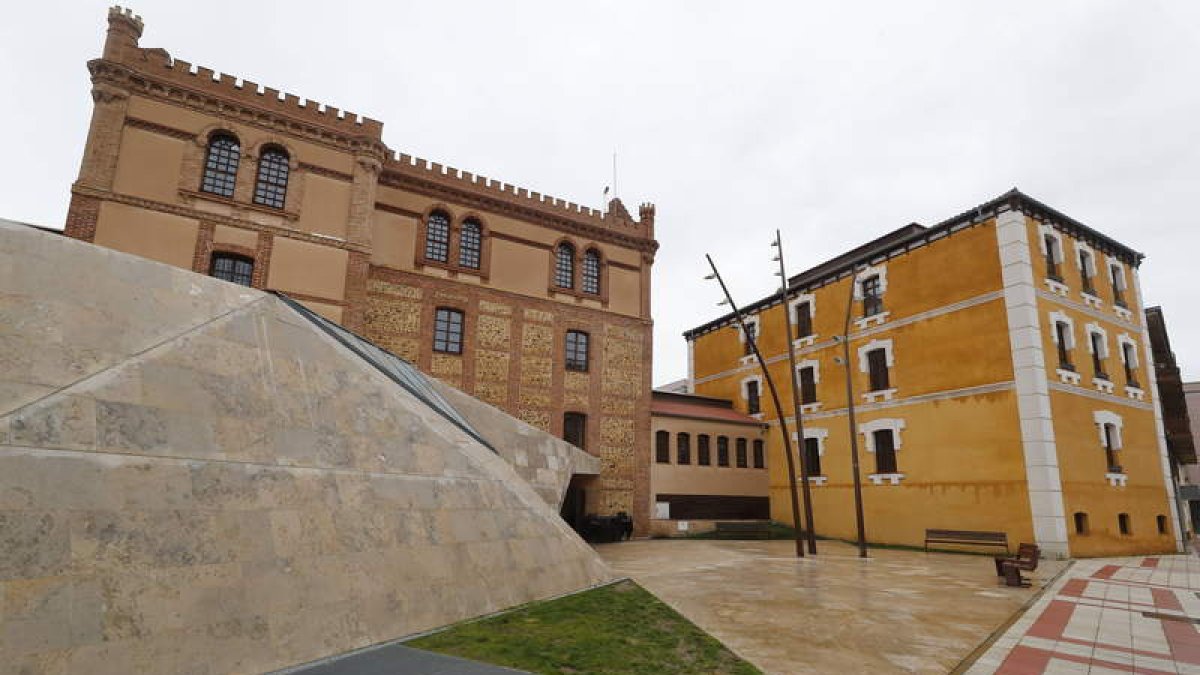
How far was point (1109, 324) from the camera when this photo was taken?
66.2ft

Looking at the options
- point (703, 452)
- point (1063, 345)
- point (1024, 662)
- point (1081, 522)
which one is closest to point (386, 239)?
point (703, 452)

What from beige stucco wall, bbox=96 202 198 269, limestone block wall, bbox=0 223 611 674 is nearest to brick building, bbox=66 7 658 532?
beige stucco wall, bbox=96 202 198 269

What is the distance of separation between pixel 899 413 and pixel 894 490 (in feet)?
8.73

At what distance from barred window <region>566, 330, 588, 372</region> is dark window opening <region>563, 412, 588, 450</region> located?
1.80m

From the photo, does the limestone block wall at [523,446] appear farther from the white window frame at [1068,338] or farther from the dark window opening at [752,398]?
the white window frame at [1068,338]

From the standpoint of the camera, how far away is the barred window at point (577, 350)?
22528 millimetres

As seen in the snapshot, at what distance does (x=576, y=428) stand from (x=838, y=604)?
563 inches

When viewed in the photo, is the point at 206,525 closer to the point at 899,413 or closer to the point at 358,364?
the point at 358,364

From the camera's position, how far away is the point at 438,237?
69.4 feet

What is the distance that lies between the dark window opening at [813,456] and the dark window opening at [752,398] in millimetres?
3442

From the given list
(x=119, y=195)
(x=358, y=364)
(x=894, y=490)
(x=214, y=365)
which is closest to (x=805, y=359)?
(x=894, y=490)

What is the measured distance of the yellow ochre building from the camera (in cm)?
1694

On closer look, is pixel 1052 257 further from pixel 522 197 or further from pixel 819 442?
pixel 522 197

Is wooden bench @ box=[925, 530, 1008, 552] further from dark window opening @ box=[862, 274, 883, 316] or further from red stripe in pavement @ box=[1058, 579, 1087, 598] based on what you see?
dark window opening @ box=[862, 274, 883, 316]
